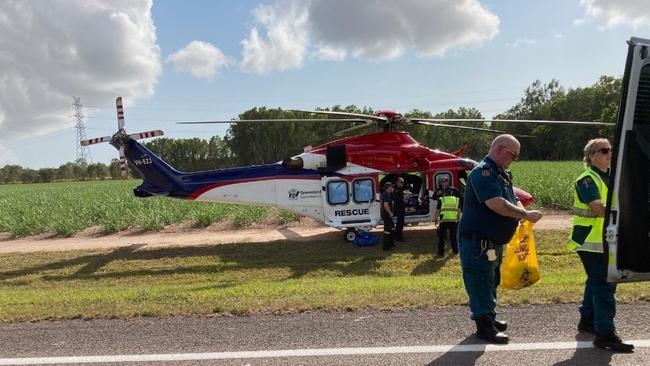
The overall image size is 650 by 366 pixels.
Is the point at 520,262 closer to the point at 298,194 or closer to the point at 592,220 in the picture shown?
the point at 592,220

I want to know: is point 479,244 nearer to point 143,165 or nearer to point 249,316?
point 249,316

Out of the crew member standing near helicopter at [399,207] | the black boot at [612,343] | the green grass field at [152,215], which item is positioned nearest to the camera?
the black boot at [612,343]

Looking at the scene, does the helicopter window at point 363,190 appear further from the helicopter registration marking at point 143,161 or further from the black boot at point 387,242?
the helicopter registration marking at point 143,161

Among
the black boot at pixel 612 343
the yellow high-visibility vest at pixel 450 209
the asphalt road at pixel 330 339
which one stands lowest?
the asphalt road at pixel 330 339

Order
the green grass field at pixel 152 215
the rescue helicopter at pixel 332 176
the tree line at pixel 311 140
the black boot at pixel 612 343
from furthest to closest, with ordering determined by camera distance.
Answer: the tree line at pixel 311 140 → the green grass field at pixel 152 215 → the rescue helicopter at pixel 332 176 → the black boot at pixel 612 343

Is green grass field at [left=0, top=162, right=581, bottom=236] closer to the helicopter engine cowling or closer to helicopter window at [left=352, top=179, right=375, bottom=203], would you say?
the helicopter engine cowling

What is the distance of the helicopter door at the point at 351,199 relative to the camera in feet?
46.9

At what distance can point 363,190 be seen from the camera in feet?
46.9

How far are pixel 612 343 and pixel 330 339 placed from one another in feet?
8.34

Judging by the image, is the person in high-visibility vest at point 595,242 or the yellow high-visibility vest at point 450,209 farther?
the yellow high-visibility vest at point 450,209

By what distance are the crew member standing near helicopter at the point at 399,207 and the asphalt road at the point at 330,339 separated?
26.5 ft

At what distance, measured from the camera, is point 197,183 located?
14555 mm

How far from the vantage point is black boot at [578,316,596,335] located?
4849 millimetres

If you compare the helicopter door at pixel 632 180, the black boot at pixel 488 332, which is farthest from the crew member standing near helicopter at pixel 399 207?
the helicopter door at pixel 632 180
